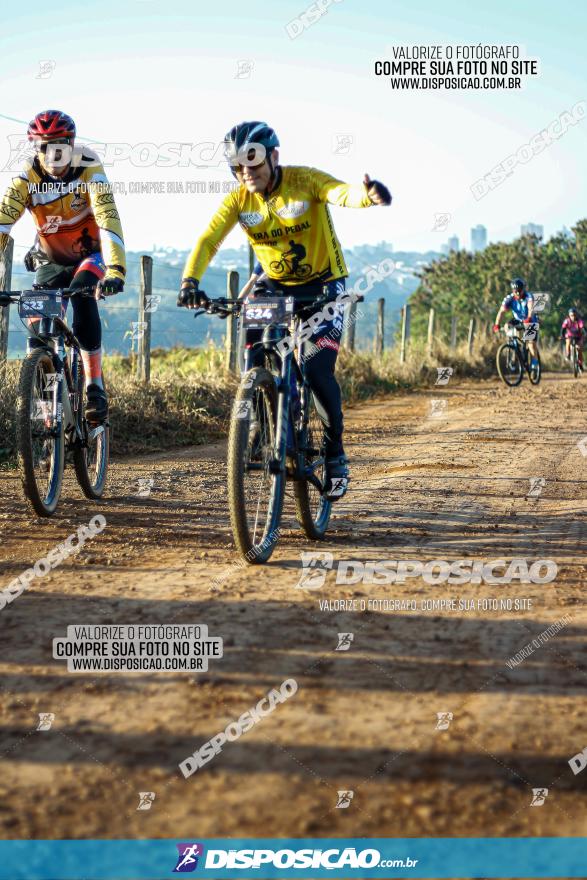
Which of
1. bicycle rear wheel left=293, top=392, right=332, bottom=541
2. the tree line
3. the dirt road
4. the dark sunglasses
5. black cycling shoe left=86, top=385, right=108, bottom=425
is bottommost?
the dirt road

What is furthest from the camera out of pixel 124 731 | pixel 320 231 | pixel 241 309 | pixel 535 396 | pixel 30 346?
pixel 535 396

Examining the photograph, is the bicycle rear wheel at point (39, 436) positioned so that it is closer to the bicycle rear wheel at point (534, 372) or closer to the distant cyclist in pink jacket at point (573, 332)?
the bicycle rear wheel at point (534, 372)

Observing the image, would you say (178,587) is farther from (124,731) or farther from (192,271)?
(192,271)

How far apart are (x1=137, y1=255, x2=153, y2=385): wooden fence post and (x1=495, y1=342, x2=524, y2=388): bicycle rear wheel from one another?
28.7 feet

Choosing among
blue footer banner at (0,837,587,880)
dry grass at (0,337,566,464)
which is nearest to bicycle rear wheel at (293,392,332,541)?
blue footer banner at (0,837,587,880)

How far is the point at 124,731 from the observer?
257cm

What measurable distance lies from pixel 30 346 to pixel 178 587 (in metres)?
2.25

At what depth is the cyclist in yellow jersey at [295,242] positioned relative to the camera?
15.4 feet

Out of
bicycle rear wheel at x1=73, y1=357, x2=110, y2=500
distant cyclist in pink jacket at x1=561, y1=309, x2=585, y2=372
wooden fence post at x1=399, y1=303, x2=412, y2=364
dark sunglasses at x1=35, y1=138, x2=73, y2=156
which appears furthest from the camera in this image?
distant cyclist in pink jacket at x1=561, y1=309, x2=585, y2=372

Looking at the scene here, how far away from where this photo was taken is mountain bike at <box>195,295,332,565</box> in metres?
4.25

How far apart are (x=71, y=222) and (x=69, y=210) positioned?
74mm

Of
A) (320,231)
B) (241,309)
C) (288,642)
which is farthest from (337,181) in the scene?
(288,642)

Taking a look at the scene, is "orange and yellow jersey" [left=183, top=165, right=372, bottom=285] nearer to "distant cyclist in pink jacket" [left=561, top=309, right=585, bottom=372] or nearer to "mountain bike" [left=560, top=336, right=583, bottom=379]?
"mountain bike" [left=560, top=336, right=583, bottom=379]

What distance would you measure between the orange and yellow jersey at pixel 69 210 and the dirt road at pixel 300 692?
1.62 metres
